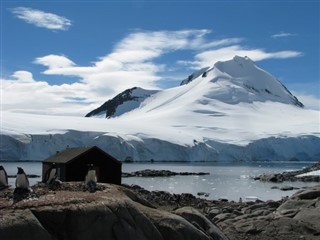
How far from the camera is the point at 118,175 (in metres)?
29.3

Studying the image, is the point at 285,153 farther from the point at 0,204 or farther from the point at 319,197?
the point at 0,204

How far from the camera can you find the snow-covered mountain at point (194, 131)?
97875 mm

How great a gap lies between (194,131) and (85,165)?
108241 mm

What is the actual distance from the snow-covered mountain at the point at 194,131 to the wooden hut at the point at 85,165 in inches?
2566

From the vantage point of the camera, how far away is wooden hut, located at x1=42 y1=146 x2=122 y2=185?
27578mm

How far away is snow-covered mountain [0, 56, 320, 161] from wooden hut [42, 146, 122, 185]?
214 ft

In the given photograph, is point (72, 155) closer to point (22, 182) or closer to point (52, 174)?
point (52, 174)

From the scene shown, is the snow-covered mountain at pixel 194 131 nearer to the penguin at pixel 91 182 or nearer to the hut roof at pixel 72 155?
the hut roof at pixel 72 155

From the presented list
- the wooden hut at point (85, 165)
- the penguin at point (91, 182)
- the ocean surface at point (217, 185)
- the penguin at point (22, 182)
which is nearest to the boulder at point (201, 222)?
the penguin at point (91, 182)

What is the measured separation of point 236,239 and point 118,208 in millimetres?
6652

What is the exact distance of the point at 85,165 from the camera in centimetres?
2812

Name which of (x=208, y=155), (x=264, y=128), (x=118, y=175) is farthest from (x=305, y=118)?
(x=118, y=175)

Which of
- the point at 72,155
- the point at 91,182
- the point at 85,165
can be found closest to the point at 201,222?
the point at 91,182

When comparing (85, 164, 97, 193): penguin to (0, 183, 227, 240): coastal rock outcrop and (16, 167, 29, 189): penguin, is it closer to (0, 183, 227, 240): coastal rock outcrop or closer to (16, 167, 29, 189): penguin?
(0, 183, 227, 240): coastal rock outcrop
